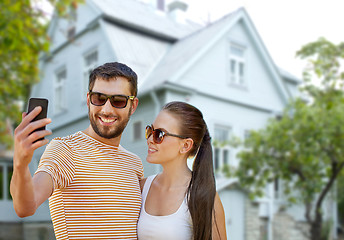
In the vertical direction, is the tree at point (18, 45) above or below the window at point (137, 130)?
above

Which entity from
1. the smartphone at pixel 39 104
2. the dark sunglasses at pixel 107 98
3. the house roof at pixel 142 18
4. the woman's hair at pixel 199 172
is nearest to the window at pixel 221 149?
the house roof at pixel 142 18

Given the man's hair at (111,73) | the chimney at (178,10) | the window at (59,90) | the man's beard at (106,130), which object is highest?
the chimney at (178,10)

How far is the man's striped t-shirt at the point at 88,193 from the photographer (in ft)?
6.87

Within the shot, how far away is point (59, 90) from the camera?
16.2 metres

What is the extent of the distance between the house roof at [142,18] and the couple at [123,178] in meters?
11.5

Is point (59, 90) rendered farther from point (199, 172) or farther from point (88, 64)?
point (199, 172)

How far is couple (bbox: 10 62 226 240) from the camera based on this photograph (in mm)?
2119

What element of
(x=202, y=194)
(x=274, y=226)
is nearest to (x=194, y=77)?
(x=274, y=226)

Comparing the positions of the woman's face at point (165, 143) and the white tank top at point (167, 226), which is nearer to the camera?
the white tank top at point (167, 226)

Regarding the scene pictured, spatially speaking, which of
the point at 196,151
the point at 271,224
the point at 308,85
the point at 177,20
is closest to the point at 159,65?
the point at 177,20

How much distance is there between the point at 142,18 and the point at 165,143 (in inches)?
516

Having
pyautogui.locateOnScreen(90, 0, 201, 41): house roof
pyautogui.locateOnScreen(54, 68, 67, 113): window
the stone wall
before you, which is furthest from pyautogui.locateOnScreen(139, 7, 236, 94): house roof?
the stone wall

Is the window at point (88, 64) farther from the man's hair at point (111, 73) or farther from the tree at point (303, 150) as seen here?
the man's hair at point (111, 73)

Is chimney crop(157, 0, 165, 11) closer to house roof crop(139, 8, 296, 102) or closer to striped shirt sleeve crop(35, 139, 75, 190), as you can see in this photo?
house roof crop(139, 8, 296, 102)
